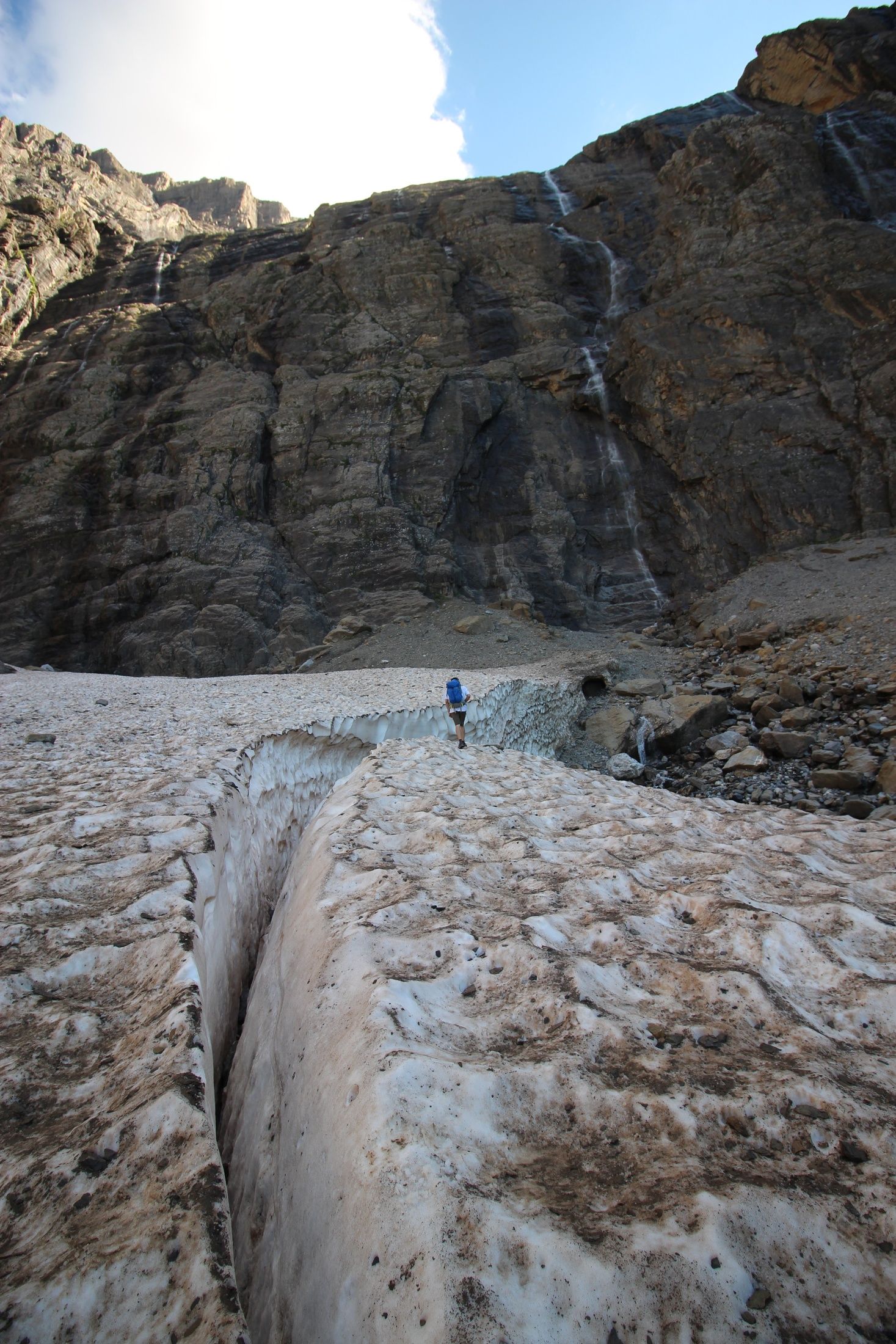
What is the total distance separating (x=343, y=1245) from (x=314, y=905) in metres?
1.59

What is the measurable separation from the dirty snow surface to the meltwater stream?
23760 mm

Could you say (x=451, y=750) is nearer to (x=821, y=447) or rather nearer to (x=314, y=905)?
(x=314, y=905)

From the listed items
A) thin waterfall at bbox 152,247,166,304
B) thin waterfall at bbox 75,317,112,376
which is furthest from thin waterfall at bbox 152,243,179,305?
thin waterfall at bbox 75,317,112,376

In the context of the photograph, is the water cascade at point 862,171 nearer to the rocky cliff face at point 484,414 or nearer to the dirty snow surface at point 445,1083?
the rocky cliff face at point 484,414

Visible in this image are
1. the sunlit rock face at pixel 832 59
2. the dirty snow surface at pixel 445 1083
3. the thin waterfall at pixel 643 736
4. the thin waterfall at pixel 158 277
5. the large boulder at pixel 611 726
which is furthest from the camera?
the thin waterfall at pixel 158 277

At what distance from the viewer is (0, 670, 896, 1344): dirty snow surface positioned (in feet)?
3.91

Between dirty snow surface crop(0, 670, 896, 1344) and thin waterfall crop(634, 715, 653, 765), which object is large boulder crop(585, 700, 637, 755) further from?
dirty snow surface crop(0, 670, 896, 1344)

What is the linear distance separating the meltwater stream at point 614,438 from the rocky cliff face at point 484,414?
0.11 m

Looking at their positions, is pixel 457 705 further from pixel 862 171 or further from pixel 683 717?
pixel 862 171

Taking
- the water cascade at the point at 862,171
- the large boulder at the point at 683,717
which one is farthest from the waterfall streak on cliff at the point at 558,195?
the large boulder at the point at 683,717

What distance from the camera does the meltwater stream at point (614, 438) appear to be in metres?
26.5

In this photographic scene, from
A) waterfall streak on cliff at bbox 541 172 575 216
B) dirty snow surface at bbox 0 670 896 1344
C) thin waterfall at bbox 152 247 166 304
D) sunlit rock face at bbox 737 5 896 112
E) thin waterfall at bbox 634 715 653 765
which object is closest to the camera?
dirty snow surface at bbox 0 670 896 1344


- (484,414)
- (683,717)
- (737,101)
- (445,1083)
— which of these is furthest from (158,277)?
(445,1083)

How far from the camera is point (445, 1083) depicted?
1.67 m
